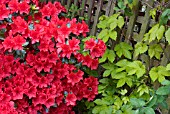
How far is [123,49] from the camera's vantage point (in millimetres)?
2406

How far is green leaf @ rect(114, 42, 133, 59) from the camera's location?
7.78ft

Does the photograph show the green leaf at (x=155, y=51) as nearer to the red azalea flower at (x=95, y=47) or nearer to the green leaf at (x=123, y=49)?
the green leaf at (x=123, y=49)

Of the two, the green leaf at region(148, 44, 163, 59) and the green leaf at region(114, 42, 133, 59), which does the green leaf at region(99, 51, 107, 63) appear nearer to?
the green leaf at region(114, 42, 133, 59)

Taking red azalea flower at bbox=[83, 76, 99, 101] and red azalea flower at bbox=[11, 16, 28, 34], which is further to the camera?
red azalea flower at bbox=[83, 76, 99, 101]

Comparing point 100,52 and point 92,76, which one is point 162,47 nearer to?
point 100,52

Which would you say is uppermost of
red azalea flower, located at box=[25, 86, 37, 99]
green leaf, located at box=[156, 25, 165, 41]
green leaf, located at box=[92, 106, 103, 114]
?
green leaf, located at box=[156, 25, 165, 41]

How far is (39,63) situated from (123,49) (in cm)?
62

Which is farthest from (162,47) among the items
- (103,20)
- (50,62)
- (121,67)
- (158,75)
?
(50,62)

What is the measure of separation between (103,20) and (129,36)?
0.84ft

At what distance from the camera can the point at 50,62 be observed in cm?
229

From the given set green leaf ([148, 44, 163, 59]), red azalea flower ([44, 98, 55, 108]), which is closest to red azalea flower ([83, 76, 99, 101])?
red azalea flower ([44, 98, 55, 108])

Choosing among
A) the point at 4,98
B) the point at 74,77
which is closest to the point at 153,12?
the point at 74,77

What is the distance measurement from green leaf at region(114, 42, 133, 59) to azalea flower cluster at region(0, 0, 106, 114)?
0.15m

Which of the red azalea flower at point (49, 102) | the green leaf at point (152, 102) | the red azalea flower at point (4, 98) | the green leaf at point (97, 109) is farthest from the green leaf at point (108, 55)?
the red azalea flower at point (4, 98)
